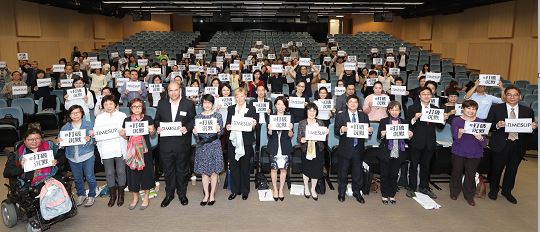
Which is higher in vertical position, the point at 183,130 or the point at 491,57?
the point at 491,57

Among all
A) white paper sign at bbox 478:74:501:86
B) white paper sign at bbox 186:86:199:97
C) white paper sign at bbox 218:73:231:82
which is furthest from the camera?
white paper sign at bbox 218:73:231:82

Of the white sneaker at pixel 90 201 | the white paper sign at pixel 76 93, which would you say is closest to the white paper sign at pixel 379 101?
the white sneaker at pixel 90 201

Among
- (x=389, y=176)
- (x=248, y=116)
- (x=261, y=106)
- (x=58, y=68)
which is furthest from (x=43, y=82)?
(x=389, y=176)

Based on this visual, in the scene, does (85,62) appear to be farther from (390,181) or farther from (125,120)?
(390,181)

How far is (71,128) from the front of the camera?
522 cm

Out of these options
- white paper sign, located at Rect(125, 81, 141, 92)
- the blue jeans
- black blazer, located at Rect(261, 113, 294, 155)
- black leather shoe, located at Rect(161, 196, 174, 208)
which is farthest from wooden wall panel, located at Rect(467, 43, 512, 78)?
the blue jeans

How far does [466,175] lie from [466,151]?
0.41 meters

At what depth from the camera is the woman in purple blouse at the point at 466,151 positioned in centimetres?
548

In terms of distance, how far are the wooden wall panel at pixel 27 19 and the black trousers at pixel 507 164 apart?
64.4 ft

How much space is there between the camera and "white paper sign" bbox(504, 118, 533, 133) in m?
5.39

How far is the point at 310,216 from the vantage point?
209 inches

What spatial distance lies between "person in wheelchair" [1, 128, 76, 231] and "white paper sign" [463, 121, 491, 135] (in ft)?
18.0

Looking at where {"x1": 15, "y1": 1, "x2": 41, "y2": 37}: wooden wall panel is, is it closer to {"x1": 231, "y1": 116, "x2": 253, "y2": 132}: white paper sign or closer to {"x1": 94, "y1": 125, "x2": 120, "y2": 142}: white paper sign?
{"x1": 94, "y1": 125, "x2": 120, "y2": 142}: white paper sign

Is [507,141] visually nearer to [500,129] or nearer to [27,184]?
[500,129]
